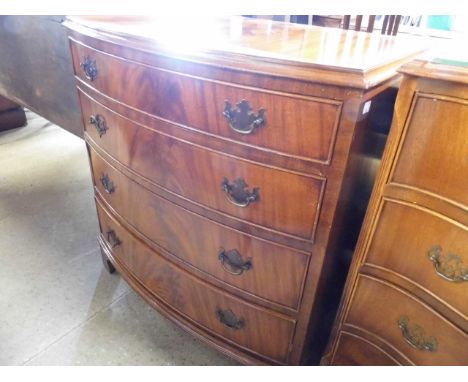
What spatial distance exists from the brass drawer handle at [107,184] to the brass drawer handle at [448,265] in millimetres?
862

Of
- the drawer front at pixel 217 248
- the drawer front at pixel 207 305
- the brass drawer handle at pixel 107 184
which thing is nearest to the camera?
the drawer front at pixel 217 248

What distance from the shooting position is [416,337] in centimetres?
71

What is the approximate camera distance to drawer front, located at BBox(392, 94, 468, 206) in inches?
20.7

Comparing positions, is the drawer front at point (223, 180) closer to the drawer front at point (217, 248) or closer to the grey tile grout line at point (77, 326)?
the drawer front at point (217, 248)

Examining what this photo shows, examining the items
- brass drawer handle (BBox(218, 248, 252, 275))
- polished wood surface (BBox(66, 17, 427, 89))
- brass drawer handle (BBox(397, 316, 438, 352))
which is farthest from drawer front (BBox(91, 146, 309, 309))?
polished wood surface (BBox(66, 17, 427, 89))

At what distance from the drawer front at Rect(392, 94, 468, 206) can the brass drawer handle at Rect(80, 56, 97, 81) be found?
75cm

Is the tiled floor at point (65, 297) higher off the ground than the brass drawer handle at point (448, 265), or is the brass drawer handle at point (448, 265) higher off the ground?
the brass drawer handle at point (448, 265)

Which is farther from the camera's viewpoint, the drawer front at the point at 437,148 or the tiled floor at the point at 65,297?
the tiled floor at the point at 65,297

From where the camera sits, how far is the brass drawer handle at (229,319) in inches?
37.3

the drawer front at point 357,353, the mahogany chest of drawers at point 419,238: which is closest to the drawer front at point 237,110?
the mahogany chest of drawers at point 419,238

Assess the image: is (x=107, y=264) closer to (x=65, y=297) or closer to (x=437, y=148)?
(x=65, y=297)

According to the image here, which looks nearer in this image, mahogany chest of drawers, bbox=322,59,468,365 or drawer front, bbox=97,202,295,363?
mahogany chest of drawers, bbox=322,59,468,365

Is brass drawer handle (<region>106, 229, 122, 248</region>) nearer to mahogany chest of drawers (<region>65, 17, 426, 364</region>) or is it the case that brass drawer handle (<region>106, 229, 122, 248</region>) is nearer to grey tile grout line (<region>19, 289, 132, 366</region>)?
mahogany chest of drawers (<region>65, 17, 426, 364</region>)

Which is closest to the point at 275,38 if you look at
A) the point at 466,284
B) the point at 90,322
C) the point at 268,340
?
the point at 466,284
